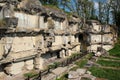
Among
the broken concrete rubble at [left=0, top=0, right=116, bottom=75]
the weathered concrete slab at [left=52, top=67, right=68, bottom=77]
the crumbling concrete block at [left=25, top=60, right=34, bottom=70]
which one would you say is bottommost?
the weathered concrete slab at [left=52, top=67, right=68, bottom=77]

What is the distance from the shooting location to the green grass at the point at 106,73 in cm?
2039

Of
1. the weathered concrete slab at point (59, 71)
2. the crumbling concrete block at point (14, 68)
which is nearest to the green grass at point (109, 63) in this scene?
the weathered concrete slab at point (59, 71)

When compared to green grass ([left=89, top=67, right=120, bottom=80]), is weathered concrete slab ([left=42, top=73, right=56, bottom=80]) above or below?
above

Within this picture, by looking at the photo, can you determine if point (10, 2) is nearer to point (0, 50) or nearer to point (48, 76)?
point (0, 50)

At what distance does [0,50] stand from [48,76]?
148 inches

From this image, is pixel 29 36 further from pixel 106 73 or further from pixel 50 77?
pixel 106 73

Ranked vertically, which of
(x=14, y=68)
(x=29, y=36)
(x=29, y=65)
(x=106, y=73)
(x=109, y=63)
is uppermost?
(x=29, y=36)

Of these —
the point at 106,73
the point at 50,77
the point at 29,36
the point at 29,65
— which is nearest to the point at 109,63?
the point at 106,73

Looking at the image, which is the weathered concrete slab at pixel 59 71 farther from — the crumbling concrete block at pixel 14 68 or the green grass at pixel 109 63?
the green grass at pixel 109 63

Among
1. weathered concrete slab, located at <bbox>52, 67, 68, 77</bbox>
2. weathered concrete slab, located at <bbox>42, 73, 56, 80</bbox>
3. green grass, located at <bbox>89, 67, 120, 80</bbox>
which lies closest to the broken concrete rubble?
weathered concrete slab, located at <bbox>52, 67, 68, 77</bbox>

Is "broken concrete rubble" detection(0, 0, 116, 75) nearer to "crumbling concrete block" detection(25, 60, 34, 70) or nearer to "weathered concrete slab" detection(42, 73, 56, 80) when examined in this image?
"crumbling concrete block" detection(25, 60, 34, 70)

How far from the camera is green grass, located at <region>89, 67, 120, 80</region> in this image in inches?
803

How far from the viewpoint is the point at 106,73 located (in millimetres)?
21641

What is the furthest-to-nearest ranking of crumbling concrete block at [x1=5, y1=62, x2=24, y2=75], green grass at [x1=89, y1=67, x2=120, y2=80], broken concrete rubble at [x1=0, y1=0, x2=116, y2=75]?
green grass at [x1=89, y1=67, x2=120, y2=80]
crumbling concrete block at [x1=5, y1=62, x2=24, y2=75]
broken concrete rubble at [x1=0, y1=0, x2=116, y2=75]
